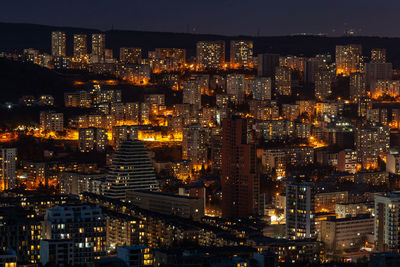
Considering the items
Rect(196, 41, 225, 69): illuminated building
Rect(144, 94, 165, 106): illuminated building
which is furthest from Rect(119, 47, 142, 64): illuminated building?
Rect(144, 94, 165, 106): illuminated building

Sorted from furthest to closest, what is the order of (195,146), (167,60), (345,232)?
(167,60) < (195,146) < (345,232)

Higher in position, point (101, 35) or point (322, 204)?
point (101, 35)

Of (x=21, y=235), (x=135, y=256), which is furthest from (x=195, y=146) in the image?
(x=135, y=256)

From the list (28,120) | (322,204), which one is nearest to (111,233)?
(322,204)

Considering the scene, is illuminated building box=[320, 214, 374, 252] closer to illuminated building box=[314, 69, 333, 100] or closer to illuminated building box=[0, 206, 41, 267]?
illuminated building box=[0, 206, 41, 267]

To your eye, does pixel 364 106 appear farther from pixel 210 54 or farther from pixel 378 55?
pixel 210 54

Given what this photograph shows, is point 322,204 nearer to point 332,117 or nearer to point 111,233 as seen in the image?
point 111,233

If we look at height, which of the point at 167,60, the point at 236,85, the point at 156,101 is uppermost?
the point at 167,60
